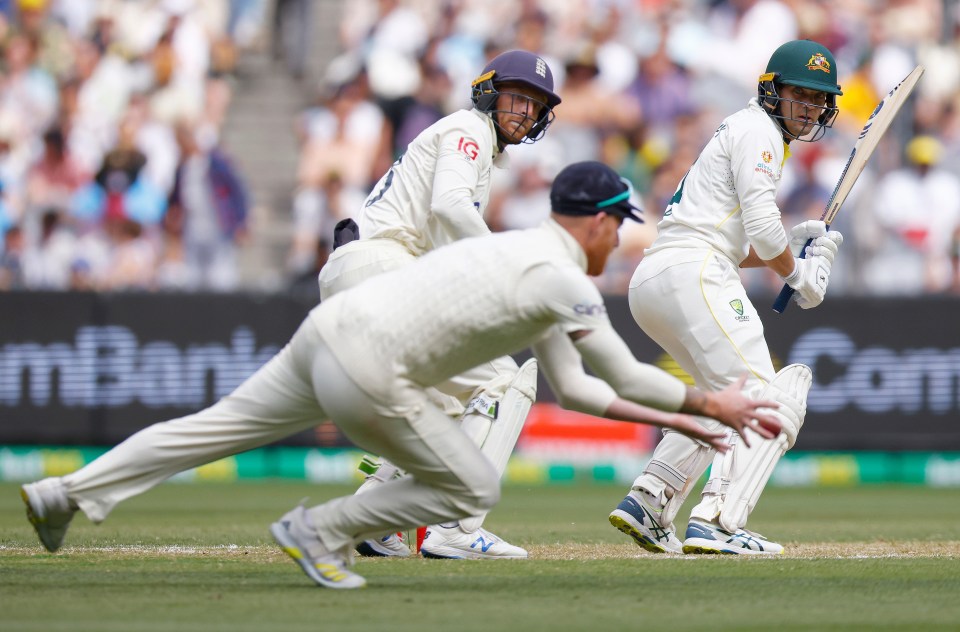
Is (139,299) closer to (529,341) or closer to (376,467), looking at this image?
(376,467)

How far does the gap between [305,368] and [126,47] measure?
12.0 metres

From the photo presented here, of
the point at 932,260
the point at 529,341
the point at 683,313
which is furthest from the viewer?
the point at 932,260

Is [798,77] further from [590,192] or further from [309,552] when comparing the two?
[309,552]

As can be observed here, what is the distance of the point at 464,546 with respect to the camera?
6625 mm

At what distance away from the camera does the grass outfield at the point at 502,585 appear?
15.4 ft

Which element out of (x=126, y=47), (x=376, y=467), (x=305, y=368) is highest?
(x=126, y=47)

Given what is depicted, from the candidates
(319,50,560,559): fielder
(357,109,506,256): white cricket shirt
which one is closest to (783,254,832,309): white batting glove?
(319,50,560,559): fielder

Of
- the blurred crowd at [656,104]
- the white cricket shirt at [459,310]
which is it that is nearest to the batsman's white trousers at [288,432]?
the white cricket shirt at [459,310]

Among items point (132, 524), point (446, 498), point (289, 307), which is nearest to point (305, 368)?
point (446, 498)

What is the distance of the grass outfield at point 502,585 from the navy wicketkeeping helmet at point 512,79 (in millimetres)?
1995

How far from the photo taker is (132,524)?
8789mm

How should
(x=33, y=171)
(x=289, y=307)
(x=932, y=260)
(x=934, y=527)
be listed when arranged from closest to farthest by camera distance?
(x=934, y=527), (x=289, y=307), (x=932, y=260), (x=33, y=171)

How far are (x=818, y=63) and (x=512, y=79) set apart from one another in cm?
141

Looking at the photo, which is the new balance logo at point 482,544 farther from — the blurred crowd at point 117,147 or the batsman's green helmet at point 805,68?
the blurred crowd at point 117,147
